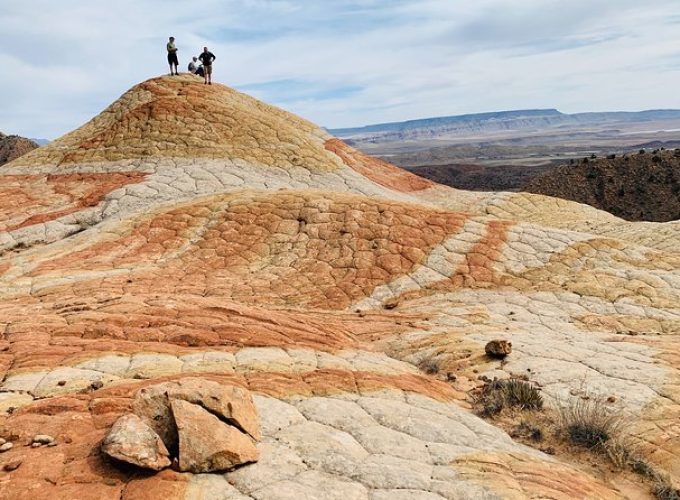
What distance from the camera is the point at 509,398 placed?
9445mm

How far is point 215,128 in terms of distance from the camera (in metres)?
32.0

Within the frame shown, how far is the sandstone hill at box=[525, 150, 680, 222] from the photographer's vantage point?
62344mm

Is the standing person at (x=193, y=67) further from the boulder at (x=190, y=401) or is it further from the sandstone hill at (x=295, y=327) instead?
the boulder at (x=190, y=401)

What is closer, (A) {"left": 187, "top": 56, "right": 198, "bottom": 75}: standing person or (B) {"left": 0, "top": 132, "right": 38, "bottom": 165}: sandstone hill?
(A) {"left": 187, "top": 56, "right": 198, "bottom": 75}: standing person

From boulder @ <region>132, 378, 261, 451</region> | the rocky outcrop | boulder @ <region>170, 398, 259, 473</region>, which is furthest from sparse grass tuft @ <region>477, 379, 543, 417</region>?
boulder @ <region>170, 398, 259, 473</region>

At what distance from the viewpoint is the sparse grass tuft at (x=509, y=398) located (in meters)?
9.26

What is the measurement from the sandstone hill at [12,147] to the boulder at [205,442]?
103915 millimetres

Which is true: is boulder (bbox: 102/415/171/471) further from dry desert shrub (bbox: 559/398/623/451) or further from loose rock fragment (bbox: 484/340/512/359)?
loose rock fragment (bbox: 484/340/512/359)

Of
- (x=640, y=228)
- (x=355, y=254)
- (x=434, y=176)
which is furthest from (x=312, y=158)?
(x=434, y=176)

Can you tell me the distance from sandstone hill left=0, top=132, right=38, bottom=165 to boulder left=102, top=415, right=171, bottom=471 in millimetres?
103741

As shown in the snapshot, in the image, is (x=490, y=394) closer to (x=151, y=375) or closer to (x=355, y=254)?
(x=151, y=375)

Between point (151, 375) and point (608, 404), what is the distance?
7.87 metres

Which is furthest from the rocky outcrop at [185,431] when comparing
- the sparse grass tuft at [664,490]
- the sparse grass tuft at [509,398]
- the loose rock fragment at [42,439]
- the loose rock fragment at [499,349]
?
the loose rock fragment at [499,349]

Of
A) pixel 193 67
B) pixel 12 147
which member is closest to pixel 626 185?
pixel 193 67
